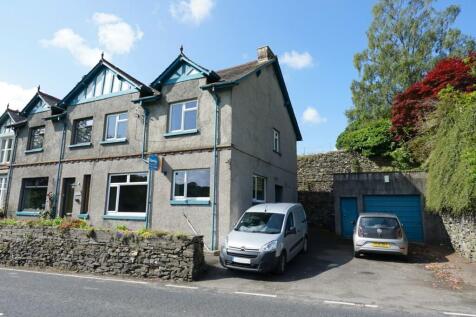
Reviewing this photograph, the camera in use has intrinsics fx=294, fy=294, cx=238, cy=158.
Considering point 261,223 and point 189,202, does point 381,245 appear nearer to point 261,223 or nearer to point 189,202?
point 261,223

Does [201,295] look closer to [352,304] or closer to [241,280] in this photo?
[241,280]

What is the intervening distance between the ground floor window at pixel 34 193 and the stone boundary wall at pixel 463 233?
787 inches

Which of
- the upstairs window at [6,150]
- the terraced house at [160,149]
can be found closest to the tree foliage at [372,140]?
the terraced house at [160,149]

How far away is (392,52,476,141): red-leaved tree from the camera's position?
17.9 meters

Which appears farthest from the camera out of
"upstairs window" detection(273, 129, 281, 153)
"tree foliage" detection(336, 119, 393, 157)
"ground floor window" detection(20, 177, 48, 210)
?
"tree foliage" detection(336, 119, 393, 157)

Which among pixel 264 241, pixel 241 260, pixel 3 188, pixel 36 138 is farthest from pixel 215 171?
pixel 3 188

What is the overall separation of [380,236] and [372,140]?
1198cm

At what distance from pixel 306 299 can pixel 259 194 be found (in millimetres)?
8246

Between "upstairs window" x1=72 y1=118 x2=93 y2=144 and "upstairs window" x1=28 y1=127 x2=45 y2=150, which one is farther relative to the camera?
"upstairs window" x1=28 y1=127 x2=45 y2=150

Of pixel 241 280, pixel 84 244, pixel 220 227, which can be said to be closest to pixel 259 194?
pixel 220 227

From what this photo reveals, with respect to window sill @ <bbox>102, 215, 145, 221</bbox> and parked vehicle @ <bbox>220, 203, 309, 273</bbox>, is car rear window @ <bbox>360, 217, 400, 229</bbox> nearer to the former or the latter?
parked vehicle @ <bbox>220, 203, 309, 273</bbox>

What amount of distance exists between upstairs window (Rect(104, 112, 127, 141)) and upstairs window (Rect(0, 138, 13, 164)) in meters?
11.3

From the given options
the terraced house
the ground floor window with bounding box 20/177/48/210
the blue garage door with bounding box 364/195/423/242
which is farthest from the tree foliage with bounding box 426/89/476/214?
the ground floor window with bounding box 20/177/48/210

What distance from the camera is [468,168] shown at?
962 centimetres
